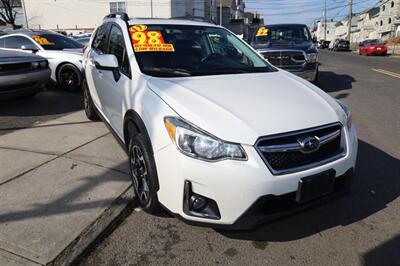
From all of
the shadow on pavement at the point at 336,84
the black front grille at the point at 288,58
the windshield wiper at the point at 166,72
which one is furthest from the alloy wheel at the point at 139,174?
the shadow on pavement at the point at 336,84

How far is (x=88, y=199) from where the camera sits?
344 centimetres

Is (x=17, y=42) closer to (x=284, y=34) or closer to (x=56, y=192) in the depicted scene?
(x=56, y=192)

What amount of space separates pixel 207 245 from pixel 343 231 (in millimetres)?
1201

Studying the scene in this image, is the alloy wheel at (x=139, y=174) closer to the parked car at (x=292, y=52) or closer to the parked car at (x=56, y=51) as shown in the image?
the parked car at (x=56, y=51)

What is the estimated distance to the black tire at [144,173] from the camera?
2.83m

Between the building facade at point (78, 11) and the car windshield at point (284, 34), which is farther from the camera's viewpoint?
the building facade at point (78, 11)

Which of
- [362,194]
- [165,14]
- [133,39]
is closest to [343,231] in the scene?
[362,194]

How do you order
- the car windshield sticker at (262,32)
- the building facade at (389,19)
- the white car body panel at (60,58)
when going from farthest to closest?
1. the building facade at (389,19)
2. the car windshield sticker at (262,32)
3. the white car body panel at (60,58)

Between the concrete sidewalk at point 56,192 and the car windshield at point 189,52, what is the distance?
1.33m

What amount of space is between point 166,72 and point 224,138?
4.23 feet

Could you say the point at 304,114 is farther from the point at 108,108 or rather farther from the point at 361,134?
Result: the point at 361,134

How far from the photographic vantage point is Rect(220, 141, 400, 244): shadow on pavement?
2994 millimetres

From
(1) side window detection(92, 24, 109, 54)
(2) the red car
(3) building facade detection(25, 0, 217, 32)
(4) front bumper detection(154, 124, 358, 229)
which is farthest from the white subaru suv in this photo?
(3) building facade detection(25, 0, 217, 32)

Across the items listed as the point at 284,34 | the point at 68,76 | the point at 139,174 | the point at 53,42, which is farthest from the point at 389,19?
the point at 139,174
